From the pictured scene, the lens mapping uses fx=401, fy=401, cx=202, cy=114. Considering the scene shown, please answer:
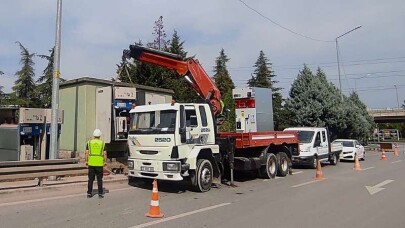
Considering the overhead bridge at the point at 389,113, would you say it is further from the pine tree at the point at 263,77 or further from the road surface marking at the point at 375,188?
the road surface marking at the point at 375,188

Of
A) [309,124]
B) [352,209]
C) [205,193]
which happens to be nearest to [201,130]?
[205,193]

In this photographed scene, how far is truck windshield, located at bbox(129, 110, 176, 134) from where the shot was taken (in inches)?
449

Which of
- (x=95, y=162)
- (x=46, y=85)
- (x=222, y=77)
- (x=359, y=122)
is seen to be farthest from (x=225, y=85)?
(x=95, y=162)

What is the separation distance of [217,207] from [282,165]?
7.98 m

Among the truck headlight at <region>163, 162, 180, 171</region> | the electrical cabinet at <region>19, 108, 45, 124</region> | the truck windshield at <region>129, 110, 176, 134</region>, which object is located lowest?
the truck headlight at <region>163, 162, 180, 171</region>

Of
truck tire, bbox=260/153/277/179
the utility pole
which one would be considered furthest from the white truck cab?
truck tire, bbox=260/153/277/179

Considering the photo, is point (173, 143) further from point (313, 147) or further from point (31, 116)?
point (313, 147)

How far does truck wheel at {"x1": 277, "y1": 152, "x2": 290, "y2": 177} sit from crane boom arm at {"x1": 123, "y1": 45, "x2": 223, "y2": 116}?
399cm

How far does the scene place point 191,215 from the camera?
846 cm

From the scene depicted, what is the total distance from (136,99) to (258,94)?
19.6 feet

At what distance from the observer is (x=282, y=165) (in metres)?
16.8

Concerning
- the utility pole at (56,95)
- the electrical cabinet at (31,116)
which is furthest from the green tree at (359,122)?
the utility pole at (56,95)

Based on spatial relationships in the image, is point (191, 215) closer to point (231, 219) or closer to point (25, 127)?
point (231, 219)

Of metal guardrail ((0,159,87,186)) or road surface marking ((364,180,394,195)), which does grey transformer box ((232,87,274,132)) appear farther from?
metal guardrail ((0,159,87,186))
